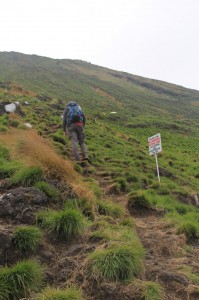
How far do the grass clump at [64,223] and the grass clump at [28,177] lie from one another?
4.57ft

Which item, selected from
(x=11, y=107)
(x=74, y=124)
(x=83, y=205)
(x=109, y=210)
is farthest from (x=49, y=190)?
(x=11, y=107)

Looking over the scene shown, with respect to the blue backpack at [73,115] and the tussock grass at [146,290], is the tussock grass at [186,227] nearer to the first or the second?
the tussock grass at [146,290]

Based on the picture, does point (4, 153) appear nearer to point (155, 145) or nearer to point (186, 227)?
point (186, 227)

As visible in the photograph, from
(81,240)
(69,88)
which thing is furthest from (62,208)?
(69,88)

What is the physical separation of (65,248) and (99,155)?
1055 centimetres

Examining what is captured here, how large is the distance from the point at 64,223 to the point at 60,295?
2.04 meters

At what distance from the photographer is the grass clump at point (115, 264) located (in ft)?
18.9

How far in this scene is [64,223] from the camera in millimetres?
7055

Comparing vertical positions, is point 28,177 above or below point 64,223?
above

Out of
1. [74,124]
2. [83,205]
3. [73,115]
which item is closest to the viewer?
[83,205]

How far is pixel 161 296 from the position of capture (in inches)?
218

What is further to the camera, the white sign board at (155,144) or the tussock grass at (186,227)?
the white sign board at (155,144)

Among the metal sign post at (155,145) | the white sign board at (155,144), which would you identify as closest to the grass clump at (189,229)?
the metal sign post at (155,145)

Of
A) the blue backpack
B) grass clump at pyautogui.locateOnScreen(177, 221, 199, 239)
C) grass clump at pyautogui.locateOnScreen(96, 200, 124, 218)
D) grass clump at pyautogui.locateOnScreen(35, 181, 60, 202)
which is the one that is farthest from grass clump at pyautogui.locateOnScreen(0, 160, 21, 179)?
the blue backpack
